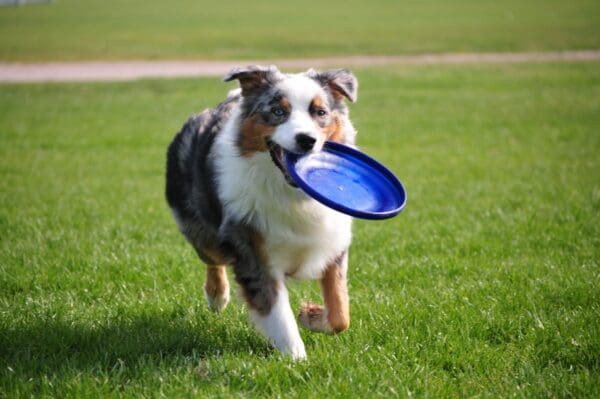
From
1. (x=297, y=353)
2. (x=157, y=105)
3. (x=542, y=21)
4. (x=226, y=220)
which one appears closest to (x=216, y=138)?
(x=226, y=220)

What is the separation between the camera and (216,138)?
561cm

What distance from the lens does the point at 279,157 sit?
16.3 feet

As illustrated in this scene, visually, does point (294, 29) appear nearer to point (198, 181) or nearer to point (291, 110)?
point (198, 181)

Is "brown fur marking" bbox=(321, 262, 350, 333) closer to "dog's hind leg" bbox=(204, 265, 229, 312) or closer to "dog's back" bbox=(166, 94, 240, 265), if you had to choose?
"dog's back" bbox=(166, 94, 240, 265)

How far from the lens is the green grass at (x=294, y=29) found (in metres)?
30.2

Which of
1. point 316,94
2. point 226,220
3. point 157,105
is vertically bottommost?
point 157,105

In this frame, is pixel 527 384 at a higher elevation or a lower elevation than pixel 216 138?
lower

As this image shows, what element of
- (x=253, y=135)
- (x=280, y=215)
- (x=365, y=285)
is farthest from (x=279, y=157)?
(x=365, y=285)

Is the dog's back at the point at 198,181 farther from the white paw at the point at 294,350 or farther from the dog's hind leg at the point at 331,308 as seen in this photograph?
the white paw at the point at 294,350

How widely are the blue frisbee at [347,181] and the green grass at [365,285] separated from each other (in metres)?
0.84

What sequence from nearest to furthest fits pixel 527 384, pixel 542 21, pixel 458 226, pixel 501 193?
pixel 527 384 → pixel 458 226 → pixel 501 193 → pixel 542 21

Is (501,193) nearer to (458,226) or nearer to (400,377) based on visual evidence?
(458,226)

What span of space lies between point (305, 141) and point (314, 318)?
52.8 inches

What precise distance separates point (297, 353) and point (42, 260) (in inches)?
125
